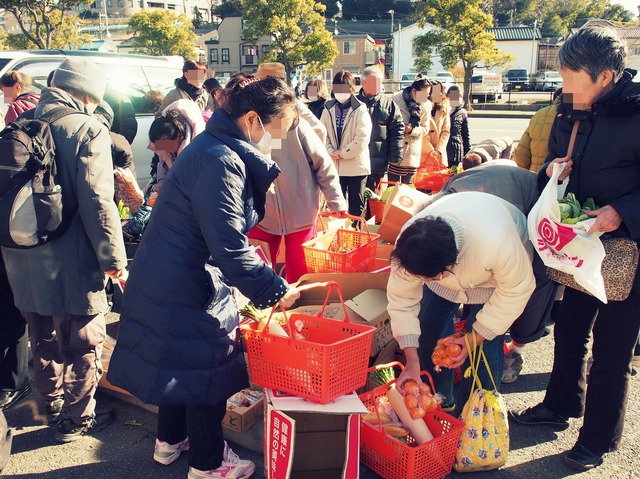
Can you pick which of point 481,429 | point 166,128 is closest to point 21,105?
point 166,128

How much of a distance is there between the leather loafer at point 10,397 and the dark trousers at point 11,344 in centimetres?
2

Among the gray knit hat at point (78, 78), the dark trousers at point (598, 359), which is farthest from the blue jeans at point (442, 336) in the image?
the gray knit hat at point (78, 78)

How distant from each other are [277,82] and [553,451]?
2307 mm

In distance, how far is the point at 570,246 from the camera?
90.1 inches

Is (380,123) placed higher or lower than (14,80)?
lower

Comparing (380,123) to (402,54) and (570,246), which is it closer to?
(570,246)

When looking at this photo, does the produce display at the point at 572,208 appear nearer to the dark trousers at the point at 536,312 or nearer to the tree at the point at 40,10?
the dark trousers at the point at 536,312

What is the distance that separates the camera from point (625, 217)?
2.36 meters

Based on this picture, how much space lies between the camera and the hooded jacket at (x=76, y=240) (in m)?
2.74

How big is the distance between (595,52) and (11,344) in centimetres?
343

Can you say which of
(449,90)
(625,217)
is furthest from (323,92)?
(625,217)

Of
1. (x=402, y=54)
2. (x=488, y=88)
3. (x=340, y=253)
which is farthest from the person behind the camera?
(x=402, y=54)

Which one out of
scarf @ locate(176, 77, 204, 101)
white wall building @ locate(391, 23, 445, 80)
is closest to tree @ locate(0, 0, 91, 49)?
scarf @ locate(176, 77, 204, 101)

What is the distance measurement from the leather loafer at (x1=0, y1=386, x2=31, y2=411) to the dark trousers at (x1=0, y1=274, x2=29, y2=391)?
0.7 inches
